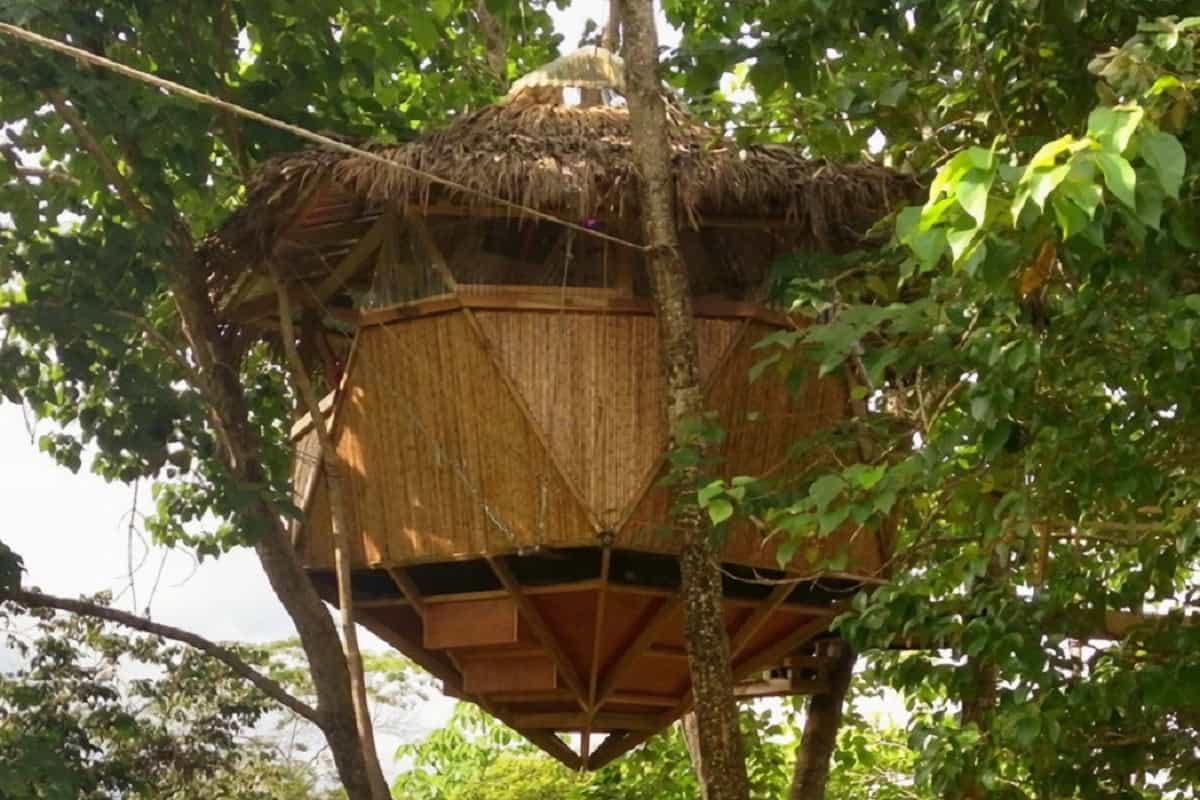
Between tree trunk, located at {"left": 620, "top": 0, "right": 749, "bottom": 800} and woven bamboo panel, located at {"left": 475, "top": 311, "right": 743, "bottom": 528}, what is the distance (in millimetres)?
546

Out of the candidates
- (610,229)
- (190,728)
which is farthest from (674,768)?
(610,229)

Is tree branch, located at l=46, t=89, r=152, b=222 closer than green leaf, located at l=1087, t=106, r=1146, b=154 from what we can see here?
No

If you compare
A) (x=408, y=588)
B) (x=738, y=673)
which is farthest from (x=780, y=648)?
(x=408, y=588)

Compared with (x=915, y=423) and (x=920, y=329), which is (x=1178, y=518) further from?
(x=915, y=423)

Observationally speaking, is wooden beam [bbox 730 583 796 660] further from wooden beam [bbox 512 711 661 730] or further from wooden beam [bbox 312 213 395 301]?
wooden beam [bbox 312 213 395 301]

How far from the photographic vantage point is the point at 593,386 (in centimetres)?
586

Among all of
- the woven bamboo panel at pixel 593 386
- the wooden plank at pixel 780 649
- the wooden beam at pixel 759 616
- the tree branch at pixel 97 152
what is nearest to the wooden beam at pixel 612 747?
the wooden plank at pixel 780 649

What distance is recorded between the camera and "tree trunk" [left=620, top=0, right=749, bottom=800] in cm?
497

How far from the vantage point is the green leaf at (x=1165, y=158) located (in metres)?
2.57

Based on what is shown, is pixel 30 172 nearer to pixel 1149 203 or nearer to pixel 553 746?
pixel 553 746

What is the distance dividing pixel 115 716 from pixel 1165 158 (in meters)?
5.63

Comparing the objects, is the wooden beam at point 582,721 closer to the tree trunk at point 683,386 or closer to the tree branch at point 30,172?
the tree trunk at point 683,386

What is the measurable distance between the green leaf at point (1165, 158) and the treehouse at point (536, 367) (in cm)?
279

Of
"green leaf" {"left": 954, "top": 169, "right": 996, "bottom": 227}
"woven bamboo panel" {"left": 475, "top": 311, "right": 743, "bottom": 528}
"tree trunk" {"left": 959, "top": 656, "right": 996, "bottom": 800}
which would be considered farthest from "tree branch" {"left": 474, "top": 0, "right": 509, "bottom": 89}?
"green leaf" {"left": 954, "top": 169, "right": 996, "bottom": 227}
